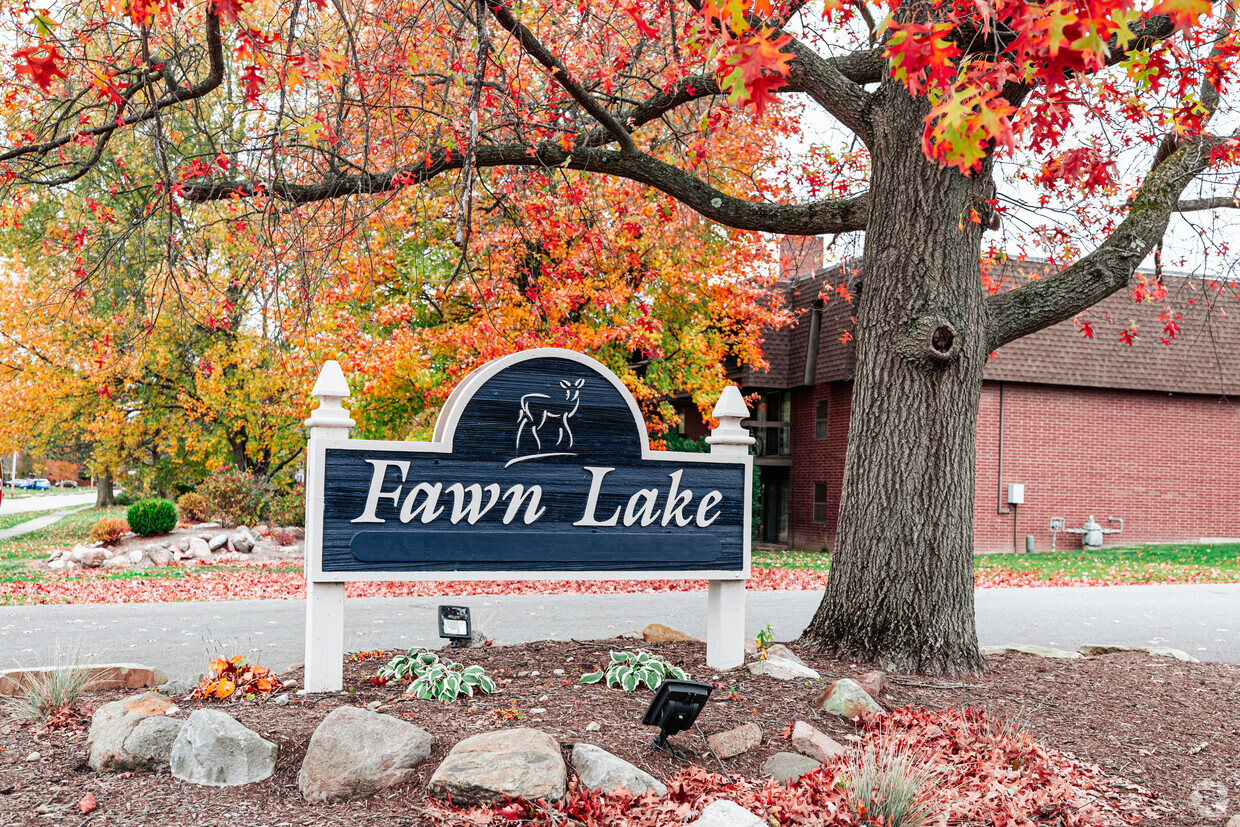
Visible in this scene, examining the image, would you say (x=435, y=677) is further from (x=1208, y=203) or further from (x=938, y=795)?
(x=1208, y=203)

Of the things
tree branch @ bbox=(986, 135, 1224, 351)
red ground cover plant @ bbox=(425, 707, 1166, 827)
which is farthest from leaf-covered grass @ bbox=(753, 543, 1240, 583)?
red ground cover plant @ bbox=(425, 707, 1166, 827)

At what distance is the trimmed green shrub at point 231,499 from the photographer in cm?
2056

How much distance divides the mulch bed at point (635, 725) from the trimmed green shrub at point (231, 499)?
52.8ft

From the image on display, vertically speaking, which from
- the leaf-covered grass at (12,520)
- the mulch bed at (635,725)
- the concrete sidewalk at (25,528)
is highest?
the mulch bed at (635,725)

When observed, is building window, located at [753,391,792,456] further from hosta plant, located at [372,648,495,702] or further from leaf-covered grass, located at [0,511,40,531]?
leaf-covered grass, located at [0,511,40,531]

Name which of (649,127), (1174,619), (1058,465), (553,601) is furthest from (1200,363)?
(553,601)

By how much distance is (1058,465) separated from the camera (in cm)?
2217

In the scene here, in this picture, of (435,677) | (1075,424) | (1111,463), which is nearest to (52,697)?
(435,677)

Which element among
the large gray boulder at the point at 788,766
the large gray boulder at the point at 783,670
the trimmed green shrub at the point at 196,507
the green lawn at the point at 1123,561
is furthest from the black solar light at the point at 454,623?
the trimmed green shrub at the point at 196,507

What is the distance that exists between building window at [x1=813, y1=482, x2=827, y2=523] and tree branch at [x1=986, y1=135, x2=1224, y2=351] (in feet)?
53.9

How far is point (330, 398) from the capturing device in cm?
520

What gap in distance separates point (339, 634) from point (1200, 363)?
23.6 metres

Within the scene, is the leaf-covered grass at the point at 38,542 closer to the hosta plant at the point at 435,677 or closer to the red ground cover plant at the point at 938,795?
the hosta plant at the point at 435,677

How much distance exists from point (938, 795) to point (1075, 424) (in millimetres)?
20858
